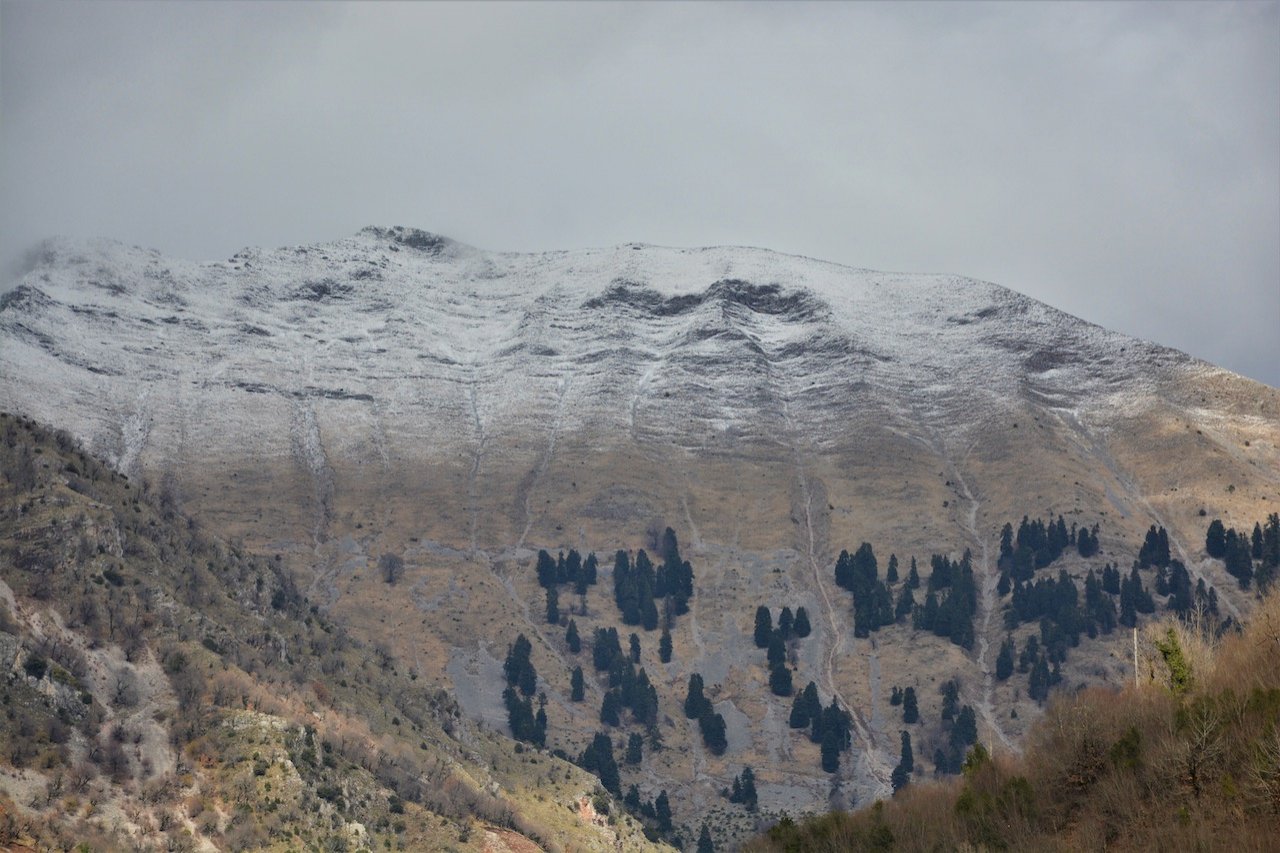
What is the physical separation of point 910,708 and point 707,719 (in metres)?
26.0

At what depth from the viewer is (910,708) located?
7677 inches

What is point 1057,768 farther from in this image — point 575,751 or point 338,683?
point 575,751

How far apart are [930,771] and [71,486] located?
109662mm

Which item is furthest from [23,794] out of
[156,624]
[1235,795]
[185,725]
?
[1235,795]

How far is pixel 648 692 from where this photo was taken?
199m

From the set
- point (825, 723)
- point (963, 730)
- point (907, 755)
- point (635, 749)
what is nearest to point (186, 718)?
point (635, 749)

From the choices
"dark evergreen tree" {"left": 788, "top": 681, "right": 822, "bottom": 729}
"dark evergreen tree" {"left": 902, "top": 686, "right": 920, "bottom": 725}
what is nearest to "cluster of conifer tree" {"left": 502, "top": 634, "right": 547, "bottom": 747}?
"dark evergreen tree" {"left": 788, "top": 681, "right": 822, "bottom": 729}

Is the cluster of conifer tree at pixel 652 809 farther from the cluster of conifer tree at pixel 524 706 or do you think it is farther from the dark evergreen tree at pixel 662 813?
the cluster of conifer tree at pixel 524 706

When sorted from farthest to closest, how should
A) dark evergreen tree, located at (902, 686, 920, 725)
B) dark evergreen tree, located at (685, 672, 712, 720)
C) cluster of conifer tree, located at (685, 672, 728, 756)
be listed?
1. dark evergreen tree, located at (685, 672, 712, 720)
2. dark evergreen tree, located at (902, 686, 920, 725)
3. cluster of conifer tree, located at (685, 672, 728, 756)

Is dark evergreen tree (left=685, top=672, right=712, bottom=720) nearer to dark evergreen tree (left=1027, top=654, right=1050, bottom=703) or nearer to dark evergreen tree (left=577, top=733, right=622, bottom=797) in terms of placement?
dark evergreen tree (left=577, top=733, right=622, bottom=797)

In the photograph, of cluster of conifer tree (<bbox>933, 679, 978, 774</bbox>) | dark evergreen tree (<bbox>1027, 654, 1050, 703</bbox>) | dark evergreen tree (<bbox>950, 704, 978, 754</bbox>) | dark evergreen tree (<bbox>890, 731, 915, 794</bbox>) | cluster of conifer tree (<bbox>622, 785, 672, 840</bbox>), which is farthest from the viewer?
dark evergreen tree (<bbox>1027, 654, 1050, 703</bbox>)

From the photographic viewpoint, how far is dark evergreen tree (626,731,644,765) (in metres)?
188

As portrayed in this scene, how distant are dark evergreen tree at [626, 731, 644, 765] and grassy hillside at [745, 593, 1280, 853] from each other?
100 metres

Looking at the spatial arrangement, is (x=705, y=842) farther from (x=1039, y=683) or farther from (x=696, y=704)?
(x=1039, y=683)
